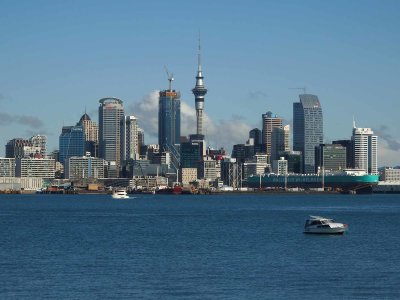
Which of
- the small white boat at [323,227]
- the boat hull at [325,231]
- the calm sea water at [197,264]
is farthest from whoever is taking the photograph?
the small white boat at [323,227]

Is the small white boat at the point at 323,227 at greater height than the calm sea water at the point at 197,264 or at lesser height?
greater

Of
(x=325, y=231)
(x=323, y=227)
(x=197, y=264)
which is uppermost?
(x=323, y=227)

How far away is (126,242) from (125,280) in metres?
25.7

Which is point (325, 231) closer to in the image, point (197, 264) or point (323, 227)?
point (323, 227)

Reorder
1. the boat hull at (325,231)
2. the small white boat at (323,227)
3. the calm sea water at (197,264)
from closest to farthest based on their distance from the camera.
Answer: the calm sea water at (197,264), the boat hull at (325,231), the small white boat at (323,227)

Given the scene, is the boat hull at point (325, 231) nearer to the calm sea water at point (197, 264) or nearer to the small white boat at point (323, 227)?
the small white boat at point (323, 227)

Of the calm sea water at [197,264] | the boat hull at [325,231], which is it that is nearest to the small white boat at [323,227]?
the boat hull at [325,231]

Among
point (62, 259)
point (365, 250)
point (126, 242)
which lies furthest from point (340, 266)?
point (126, 242)

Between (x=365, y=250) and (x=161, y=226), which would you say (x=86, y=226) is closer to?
A: (x=161, y=226)

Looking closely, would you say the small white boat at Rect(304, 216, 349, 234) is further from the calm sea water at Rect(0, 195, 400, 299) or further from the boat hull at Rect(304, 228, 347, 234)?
the calm sea water at Rect(0, 195, 400, 299)

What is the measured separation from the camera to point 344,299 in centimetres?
4784

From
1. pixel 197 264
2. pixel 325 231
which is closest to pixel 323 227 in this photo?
pixel 325 231

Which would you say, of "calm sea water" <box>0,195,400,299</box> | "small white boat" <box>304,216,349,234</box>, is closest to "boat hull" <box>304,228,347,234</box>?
"small white boat" <box>304,216,349,234</box>

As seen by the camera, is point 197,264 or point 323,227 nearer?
point 197,264
